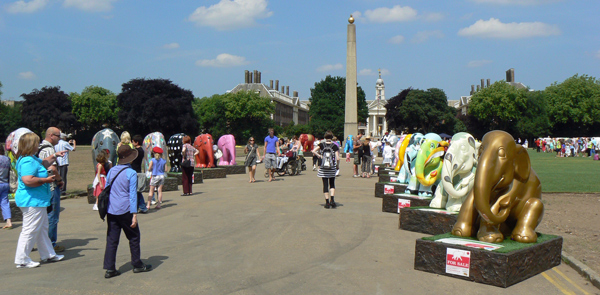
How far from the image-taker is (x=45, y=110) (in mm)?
73812

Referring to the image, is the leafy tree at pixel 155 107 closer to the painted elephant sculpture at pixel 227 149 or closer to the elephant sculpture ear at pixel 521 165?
the painted elephant sculpture at pixel 227 149

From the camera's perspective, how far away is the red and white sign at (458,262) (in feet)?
19.1

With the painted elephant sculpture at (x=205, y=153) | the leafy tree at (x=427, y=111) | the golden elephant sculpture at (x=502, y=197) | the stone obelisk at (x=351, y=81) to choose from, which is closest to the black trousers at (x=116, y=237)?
the golden elephant sculpture at (x=502, y=197)

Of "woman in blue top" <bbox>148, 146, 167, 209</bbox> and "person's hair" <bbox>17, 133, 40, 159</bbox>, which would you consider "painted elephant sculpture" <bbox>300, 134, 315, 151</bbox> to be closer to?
"woman in blue top" <bbox>148, 146, 167, 209</bbox>

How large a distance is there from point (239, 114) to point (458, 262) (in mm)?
77991

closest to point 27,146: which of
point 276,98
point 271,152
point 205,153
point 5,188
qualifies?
point 5,188

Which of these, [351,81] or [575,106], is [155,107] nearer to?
[351,81]

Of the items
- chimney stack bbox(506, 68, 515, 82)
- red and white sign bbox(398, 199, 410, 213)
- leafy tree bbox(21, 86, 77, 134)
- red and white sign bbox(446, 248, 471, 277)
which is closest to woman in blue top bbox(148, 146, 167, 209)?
red and white sign bbox(398, 199, 410, 213)

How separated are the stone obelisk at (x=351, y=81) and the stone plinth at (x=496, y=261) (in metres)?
29.5

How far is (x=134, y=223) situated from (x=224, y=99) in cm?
7892

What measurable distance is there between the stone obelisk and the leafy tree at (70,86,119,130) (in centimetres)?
5416

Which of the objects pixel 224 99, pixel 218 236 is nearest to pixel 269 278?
pixel 218 236

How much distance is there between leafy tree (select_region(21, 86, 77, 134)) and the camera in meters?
73.6

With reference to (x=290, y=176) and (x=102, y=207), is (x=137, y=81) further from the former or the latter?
(x=102, y=207)
